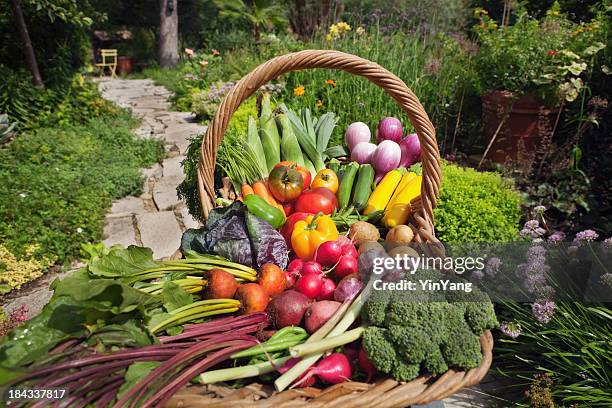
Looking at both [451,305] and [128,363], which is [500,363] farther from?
[128,363]

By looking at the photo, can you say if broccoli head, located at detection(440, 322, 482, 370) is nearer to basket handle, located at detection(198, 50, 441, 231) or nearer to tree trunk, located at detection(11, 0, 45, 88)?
basket handle, located at detection(198, 50, 441, 231)

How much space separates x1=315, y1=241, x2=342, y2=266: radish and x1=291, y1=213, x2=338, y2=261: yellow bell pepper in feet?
0.28

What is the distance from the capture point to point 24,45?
6809 millimetres

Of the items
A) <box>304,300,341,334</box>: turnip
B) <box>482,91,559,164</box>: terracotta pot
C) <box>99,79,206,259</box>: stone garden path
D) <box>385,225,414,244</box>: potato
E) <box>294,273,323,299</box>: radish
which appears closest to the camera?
<box>304,300,341,334</box>: turnip

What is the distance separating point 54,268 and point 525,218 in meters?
3.72

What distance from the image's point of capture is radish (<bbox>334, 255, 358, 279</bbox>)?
191 cm

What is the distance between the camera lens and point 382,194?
252cm

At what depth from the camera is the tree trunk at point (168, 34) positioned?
14797 mm

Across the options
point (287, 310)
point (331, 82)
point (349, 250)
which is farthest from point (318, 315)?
point (331, 82)

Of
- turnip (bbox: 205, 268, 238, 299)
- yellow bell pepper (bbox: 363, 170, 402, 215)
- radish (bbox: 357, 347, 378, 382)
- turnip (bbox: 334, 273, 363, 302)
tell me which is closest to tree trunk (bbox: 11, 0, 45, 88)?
yellow bell pepper (bbox: 363, 170, 402, 215)

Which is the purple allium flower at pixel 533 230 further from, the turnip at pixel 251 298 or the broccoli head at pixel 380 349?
the turnip at pixel 251 298

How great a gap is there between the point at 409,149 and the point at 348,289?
139 centimetres

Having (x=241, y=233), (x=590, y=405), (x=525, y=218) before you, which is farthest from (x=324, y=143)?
(x=590, y=405)

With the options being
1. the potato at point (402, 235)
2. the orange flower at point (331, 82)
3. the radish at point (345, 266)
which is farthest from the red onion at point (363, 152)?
the orange flower at point (331, 82)
